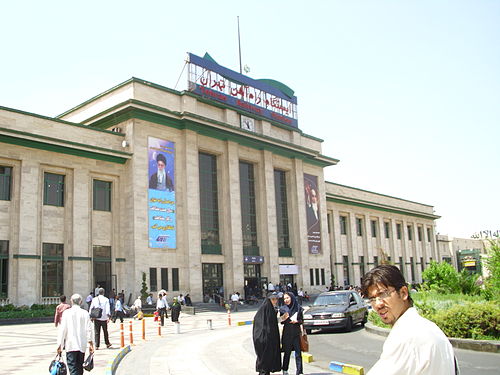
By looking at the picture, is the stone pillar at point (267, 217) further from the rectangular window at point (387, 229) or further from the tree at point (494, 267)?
the tree at point (494, 267)

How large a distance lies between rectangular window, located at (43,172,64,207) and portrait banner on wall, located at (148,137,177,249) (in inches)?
239

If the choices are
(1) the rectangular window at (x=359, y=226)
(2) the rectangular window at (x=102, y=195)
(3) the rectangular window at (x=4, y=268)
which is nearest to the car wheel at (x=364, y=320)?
(3) the rectangular window at (x=4, y=268)

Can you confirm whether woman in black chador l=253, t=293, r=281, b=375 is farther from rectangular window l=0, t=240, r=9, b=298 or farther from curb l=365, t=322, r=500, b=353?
rectangular window l=0, t=240, r=9, b=298

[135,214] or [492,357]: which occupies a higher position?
[135,214]

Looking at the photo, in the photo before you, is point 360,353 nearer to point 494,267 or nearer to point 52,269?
point 494,267

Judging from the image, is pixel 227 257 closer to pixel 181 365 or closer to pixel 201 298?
pixel 201 298

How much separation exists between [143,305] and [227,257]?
10302 millimetres

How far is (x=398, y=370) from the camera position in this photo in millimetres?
2578

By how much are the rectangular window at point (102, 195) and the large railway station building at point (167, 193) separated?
0.27 ft

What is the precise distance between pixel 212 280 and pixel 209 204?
247 inches

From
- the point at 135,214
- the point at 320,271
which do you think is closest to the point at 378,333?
the point at 135,214

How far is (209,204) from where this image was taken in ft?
141

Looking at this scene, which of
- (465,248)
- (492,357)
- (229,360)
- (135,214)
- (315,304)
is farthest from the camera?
(465,248)

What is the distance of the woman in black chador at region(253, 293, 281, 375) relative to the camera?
29.7 ft
